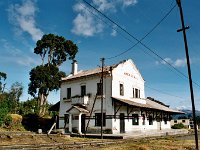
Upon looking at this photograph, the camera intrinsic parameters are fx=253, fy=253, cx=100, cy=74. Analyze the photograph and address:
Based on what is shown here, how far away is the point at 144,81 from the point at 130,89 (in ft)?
14.8

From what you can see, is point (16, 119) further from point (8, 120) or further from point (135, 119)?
point (135, 119)

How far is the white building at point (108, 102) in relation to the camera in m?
29.9

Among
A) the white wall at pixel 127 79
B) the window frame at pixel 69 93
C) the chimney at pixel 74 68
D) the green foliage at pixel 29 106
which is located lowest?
the green foliage at pixel 29 106

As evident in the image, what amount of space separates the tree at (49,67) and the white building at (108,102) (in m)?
11.8

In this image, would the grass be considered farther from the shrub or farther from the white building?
the shrub

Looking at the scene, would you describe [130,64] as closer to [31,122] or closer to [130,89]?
[130,89]

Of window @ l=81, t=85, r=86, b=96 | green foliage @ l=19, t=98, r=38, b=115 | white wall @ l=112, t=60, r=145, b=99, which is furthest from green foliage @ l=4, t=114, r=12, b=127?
white wall @ l=112, t=60, r=145, b=99

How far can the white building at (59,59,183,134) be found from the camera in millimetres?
29922

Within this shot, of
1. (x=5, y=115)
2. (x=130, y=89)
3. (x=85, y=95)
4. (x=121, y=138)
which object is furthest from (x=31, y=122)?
(x=121, y=138)

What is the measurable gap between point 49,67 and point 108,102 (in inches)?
837

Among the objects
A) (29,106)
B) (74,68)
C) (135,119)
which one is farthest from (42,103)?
(135,119)

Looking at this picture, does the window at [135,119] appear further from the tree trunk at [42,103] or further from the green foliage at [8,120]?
the tree trunk at [42,103]

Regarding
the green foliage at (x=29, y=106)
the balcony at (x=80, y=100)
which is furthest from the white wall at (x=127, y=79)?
the green foliage at (x=29, y=106)

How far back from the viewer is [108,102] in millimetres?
30109
